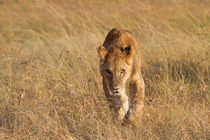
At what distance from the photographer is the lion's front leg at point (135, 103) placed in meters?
4.88

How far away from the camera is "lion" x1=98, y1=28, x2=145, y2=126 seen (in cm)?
480

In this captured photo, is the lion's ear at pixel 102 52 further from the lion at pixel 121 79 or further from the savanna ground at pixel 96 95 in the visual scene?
the savanna ground at pixel 96 95

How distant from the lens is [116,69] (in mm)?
4832

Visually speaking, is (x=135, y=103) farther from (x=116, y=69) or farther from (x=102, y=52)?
(x=102, y=52)

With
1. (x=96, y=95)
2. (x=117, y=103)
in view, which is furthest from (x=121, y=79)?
(x=96, y=95)

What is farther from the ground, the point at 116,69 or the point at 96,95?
the point at 116,69

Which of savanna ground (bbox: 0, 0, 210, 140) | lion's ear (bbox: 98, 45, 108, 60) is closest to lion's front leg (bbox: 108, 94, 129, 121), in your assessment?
savanna ground (bbox: 0, 0, 210, 140)

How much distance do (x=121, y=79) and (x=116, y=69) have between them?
0.50 feet

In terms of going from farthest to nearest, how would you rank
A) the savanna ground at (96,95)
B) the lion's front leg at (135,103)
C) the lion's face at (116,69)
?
the lion's front leg at (135,103) < the lion's face at (116,69) < the savanna ground at (96,95)

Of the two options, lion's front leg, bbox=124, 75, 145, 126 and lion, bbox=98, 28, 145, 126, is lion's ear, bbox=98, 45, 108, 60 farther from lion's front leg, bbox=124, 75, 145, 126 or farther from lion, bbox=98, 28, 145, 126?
lion's front leg, bbox=124, 75, 145, 126

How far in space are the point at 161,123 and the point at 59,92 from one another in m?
1.72

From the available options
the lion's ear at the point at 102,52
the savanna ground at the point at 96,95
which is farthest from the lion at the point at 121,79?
the savanna ground at the point at 96,95

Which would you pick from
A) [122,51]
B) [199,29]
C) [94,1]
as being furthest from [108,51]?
[94,1]

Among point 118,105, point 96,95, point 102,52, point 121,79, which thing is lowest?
point 96,95
